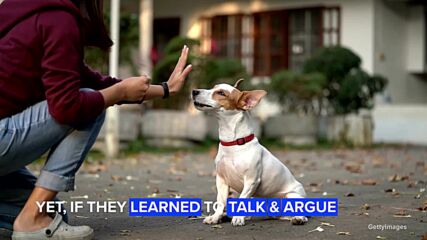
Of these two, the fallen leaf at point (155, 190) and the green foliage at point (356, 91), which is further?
the green foliage at point (356, 91)

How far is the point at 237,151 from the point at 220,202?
34cm

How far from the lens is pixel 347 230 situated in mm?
3859

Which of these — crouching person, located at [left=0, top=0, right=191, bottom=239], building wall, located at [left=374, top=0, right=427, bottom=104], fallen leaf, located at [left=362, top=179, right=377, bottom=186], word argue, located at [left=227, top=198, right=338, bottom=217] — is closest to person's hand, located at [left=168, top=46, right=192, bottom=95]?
crouching person, located at [left=0, top=0, right=191, bottom=239]

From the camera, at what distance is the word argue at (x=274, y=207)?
398 cm

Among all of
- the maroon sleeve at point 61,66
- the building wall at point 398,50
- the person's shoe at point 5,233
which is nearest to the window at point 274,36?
the building wall at point 398,50

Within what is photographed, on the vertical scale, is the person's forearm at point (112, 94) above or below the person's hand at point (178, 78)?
below

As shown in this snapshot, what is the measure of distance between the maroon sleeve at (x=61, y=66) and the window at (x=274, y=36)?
39.1 feet

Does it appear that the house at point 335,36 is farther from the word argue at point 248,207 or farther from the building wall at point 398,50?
the word argue at point 248,207

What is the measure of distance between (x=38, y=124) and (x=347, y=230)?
1864 millimetres

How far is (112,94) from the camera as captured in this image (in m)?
3.30

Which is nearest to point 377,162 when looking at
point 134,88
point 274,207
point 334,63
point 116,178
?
point 116,178

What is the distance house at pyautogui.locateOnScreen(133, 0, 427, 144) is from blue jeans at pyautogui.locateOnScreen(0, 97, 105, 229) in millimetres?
10362

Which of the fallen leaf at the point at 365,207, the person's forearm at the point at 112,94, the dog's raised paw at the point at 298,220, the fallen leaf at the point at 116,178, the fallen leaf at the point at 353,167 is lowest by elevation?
the fallen leaf at the point at 353,167

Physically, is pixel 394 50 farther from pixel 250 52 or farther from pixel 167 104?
pixel 167 104
